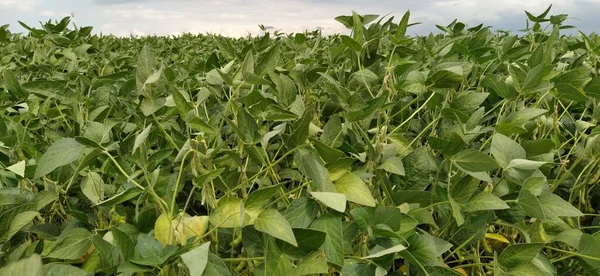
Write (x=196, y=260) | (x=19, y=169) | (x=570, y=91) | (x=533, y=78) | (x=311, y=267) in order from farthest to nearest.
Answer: (x=570, y=91) < (x=533, y=78) < (x=19, y=169) < (x=311, y=267) < (x=196, y=260)

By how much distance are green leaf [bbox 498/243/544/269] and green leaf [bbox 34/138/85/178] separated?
854 mm

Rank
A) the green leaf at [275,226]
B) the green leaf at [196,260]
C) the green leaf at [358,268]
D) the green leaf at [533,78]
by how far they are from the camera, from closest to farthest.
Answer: the green leaf at [196,260], the green leaf at [275,226], the green leaf at [358,268], the green leaf at [533,78]

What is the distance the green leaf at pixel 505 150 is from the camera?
3.92 ft

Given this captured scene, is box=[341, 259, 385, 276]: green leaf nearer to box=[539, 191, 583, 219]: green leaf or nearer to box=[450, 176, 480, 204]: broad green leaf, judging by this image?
box=[450, 176, 480, 204]: broad green leaf

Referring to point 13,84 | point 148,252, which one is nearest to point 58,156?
point 148,252

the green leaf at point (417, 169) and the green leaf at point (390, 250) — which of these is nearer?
the green leaf at point (390, 250)

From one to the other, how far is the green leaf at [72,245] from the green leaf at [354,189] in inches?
18.4

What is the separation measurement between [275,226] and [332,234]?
0.45 feet

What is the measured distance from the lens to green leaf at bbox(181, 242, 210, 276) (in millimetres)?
804

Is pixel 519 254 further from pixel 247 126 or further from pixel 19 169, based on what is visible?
pixel 19 169

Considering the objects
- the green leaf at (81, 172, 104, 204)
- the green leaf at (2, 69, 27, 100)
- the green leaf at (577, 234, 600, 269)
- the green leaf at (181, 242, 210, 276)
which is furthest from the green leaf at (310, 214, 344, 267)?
the green leaf at (2, 69, 27, 100)

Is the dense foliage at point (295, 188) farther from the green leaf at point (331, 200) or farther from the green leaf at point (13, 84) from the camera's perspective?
the green leaf at point (13, 84)

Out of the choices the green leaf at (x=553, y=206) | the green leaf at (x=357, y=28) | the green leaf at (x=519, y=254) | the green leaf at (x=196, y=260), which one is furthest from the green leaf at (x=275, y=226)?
the green leaf at (x=357, y=28)

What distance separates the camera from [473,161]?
3.65 feet
